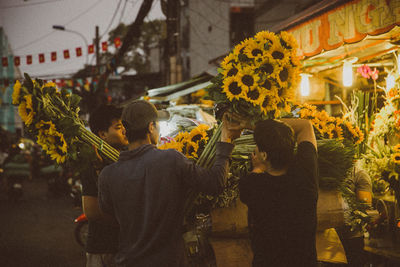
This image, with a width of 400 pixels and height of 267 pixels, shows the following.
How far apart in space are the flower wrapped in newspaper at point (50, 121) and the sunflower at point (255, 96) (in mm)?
1268

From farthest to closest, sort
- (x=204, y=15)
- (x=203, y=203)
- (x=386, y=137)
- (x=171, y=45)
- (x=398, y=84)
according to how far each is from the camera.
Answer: (x=204, y=15) → (x=171, y=45) → (x=386, y=137) → (x=398, y=84) → (x=203, y=203)

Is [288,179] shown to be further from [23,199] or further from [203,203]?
[23,199]

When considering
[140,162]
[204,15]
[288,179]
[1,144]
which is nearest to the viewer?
[288,179]

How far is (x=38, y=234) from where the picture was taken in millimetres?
7543

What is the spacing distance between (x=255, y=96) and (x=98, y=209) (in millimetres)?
1506

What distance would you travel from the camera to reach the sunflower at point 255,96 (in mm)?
2107

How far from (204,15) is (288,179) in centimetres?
2139

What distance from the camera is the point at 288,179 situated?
1900 millimetres

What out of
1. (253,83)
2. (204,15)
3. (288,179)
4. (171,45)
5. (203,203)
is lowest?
(203,203)

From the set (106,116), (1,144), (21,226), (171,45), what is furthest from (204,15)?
(106,116)

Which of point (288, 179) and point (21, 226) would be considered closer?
point (288, 179)

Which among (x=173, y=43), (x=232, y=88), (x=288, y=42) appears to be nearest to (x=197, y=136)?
(x=232, y=88)

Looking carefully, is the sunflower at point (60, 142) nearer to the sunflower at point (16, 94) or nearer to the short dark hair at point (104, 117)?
the sunflower at point (16, 94)

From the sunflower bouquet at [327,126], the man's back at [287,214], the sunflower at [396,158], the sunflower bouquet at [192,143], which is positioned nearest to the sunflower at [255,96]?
the man's back at [287,214]
